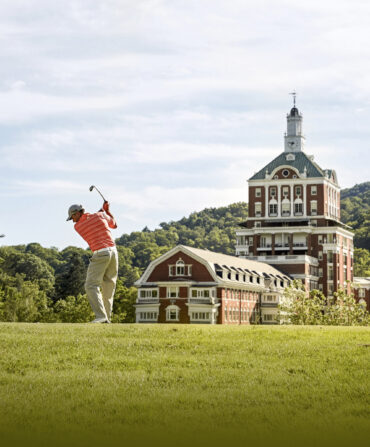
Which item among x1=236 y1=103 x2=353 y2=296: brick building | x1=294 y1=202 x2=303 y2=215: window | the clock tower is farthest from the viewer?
the clock tower

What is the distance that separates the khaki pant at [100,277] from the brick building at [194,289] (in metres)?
59.3

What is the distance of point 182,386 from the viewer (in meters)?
19.3

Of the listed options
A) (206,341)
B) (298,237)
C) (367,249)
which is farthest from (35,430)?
(367,249)

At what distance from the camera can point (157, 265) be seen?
9569 centimetres

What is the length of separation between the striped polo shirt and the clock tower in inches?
4002

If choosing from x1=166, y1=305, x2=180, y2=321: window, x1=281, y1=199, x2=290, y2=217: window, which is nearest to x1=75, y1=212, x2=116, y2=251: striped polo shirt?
x1=166, y1=305, x2=180, y2=321: window

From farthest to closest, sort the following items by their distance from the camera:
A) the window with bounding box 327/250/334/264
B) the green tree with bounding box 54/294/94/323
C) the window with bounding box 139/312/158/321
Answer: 1. the window with bounding box 327/250/334/264
2. the window with bounding box 139/312/158/321
3. the green tree with bounding box 54/294/94/323

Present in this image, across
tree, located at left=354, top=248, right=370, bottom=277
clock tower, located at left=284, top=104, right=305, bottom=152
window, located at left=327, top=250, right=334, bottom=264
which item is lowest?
window, located at left=327, top=250, right=334, bottom=264

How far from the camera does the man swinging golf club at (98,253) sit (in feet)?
99.2

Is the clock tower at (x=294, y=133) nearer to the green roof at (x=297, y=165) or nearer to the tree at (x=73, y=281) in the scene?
the green roof at (x=297, y=165)

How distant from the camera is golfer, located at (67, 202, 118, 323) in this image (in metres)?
30.2

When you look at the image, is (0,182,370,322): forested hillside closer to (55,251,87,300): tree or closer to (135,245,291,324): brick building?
(55,251,87,300): tree

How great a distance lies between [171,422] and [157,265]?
79652 mm

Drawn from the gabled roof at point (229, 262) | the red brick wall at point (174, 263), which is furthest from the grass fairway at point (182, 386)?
the gabled roof at point (229, 262)
